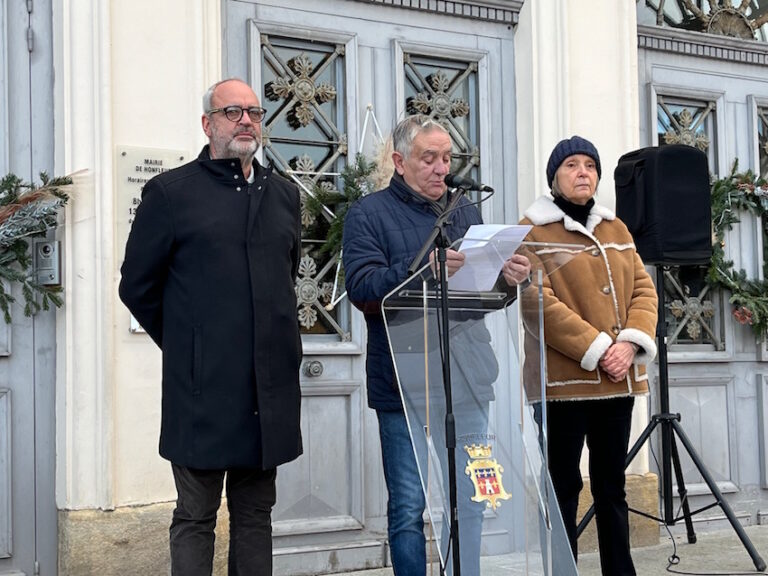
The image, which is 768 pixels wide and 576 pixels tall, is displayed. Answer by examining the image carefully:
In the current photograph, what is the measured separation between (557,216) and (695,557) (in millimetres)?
2673

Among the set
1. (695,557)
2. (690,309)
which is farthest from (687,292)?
(695,557)

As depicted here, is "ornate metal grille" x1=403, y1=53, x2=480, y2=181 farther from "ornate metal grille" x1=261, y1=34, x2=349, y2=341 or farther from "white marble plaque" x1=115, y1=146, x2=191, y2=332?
"white marble plaque" x1=115, y1=146, x2=191, y2=332

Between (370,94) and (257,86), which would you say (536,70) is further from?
(257,86)

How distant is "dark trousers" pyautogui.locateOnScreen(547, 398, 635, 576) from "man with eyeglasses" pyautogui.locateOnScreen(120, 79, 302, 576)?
1.19 meters

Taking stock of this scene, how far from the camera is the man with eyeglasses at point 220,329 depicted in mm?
3832

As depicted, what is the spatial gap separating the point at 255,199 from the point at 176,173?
28 centimetres

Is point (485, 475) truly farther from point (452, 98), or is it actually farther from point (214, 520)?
point (452, 98)

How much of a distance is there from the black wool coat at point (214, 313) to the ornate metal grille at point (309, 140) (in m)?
2.02

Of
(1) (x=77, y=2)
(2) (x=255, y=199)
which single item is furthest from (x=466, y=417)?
(1) (x=77, y=2)

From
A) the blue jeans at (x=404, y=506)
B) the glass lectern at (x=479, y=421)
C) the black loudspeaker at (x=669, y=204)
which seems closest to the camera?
the glass lectern at (x=479, y=421)

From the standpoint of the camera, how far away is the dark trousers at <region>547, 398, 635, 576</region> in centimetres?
464

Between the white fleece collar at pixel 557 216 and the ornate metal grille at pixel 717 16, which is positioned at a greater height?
the ornate metal grille at pixel 717 16

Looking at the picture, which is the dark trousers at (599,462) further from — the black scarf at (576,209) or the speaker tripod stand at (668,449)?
the speaker tripod stand at (668,449)

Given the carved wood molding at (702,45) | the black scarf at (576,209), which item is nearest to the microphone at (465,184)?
the black scarf at (576,209)
